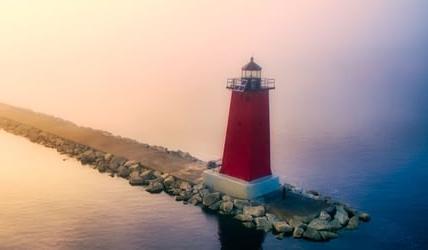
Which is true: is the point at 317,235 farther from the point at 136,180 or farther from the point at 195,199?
the point at 136,180

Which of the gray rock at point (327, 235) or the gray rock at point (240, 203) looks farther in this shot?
the gray rock at point (240, 203)

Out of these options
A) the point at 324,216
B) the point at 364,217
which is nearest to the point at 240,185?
the point at 324,216

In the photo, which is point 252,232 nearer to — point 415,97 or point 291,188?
point 291,188

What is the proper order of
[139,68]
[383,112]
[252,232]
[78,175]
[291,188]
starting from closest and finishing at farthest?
[252,232]
[291,188]
[78,175]
[383,112]
[139,68]

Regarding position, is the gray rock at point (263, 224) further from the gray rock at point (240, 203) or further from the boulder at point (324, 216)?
the boulder at point (324, 216)

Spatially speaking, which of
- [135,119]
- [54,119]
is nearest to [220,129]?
[135,119]

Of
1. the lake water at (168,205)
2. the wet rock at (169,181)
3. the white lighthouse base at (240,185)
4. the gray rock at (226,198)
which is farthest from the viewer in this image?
the wet rock at (169,181)

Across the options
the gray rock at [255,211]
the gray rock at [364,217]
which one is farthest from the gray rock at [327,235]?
the gray rock at [255,211]
